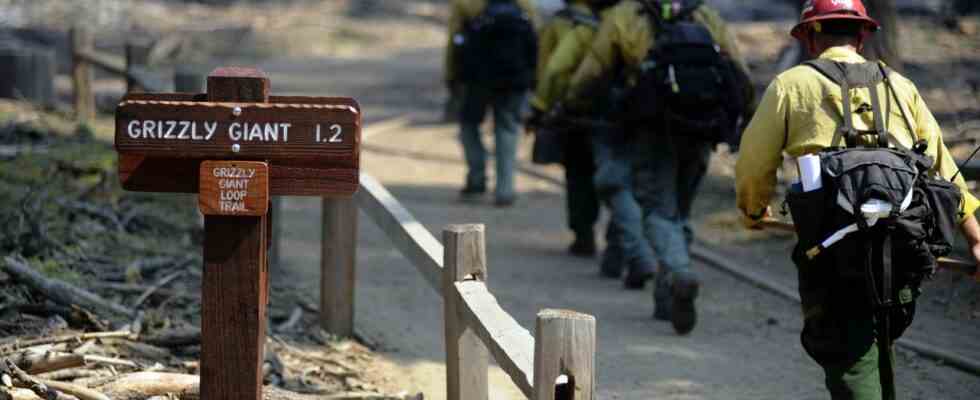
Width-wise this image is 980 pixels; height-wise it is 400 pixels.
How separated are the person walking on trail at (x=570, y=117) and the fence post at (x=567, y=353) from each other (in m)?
5.83

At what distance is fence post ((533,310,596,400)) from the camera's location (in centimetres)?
370

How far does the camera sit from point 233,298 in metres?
4.02

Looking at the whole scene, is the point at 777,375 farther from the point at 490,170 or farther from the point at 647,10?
the point at 490,170

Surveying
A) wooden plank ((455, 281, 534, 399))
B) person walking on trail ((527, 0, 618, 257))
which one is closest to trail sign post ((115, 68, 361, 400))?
wooden plank ((455, 281, 534, 399))

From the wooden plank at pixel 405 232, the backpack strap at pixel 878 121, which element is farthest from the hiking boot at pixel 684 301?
the backpack strap at pixel 878 121

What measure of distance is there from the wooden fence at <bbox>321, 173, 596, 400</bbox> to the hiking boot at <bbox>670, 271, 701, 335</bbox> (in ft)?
5.40

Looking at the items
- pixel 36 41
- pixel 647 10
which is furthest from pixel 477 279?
pixel 36 41

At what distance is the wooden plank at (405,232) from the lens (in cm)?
583

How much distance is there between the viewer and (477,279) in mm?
5348

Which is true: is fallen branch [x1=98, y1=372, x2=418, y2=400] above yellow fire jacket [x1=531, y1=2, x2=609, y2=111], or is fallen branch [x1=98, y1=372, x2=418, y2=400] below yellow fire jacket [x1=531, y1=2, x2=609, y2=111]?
below

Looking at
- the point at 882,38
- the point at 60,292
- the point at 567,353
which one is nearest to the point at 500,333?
the point at 567,353

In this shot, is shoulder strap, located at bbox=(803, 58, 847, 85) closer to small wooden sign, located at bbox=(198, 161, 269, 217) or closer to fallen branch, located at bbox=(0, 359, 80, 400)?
small wooden sign, located at bbox=(198, 161, 269, 217)

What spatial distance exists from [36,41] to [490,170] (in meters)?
11.2

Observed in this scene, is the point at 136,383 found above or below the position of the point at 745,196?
below
